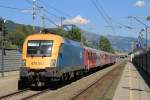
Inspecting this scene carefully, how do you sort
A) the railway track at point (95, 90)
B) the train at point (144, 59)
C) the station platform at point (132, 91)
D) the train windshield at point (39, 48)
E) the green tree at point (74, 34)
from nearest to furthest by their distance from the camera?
the railway track at point (95, 90) < the station platform at point (132, 91) < the train windshield at point (39, 48) < the train at point (144, 59) < the green tree at point (74, 34)

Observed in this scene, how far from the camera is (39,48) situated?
22688 millimetres

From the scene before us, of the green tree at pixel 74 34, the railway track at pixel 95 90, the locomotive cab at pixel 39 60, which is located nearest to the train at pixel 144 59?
the railway track at pixel 95 90

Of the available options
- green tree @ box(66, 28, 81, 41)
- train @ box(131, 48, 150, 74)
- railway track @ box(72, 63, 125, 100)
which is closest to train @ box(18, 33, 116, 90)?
railway track @ box(72, 63, 125, 100)

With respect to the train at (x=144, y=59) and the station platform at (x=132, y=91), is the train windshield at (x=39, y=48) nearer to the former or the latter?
the station platform at (x=132, y=91)

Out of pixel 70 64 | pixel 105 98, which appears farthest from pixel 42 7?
pixel 105 98

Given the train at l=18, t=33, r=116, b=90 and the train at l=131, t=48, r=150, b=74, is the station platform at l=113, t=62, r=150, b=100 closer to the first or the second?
the train at l=18, t=33, r=116, b=90

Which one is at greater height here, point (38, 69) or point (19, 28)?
point (19, 28)

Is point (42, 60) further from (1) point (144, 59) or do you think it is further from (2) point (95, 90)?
(1) point (144, 59)

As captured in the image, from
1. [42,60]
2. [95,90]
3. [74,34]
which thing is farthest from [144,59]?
[74,34]

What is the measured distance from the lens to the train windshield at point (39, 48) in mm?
22391

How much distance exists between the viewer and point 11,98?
17.8 m

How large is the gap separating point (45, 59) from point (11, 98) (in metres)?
4.68


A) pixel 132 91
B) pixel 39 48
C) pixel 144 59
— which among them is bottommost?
pixel 132 91

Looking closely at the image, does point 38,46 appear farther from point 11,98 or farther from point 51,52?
point 11,98
